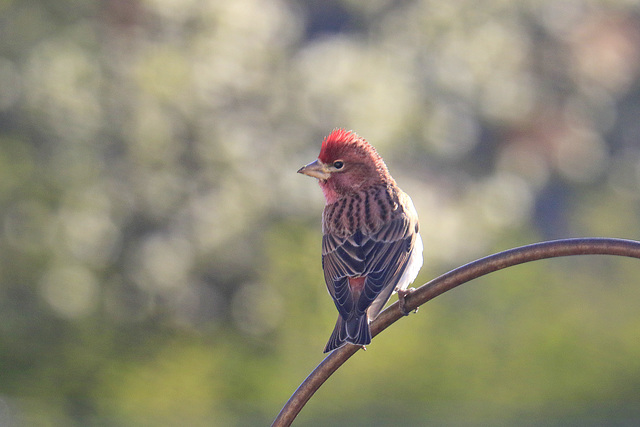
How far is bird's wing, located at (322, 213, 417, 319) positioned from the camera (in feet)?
12.5

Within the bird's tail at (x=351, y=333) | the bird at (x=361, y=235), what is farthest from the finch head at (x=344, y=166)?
the bird's tail at (x=351, y=333)

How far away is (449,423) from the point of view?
504 inches

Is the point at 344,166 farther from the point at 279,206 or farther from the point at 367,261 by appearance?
the point at 279,206

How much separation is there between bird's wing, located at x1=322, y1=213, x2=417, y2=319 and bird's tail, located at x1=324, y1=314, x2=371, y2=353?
0.07 metres

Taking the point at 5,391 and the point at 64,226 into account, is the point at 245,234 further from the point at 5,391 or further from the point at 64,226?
the point at 5,391

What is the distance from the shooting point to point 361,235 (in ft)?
13.9

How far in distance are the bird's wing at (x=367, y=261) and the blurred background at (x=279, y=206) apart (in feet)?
22.8

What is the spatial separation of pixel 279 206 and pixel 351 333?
8.49 metres

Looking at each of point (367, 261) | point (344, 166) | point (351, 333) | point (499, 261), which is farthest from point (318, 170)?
point (499, 261)

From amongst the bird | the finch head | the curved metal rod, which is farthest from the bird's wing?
the curved metal rod

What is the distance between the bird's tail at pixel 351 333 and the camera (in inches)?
132

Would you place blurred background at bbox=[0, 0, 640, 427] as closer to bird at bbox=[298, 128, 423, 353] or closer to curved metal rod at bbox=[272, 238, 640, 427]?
bird at bbox=[298, 128, 423, 353]

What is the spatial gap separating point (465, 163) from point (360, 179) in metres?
10.3

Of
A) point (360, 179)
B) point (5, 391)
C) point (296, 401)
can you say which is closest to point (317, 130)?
point (5, 391)
